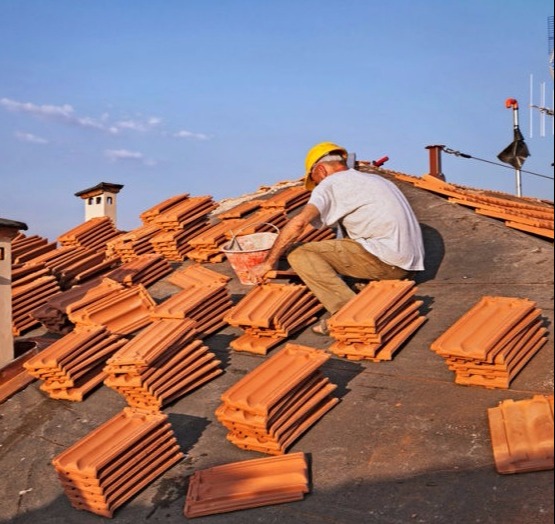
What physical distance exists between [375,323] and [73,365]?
10.6 feet

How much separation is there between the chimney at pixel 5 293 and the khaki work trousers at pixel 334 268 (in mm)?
3603

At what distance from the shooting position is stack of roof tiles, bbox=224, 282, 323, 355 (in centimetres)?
634

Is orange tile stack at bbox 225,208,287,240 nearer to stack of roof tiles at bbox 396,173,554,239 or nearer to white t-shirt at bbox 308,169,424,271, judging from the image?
white t-shirt at bbox 308,169,424,271

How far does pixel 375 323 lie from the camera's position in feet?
17.8

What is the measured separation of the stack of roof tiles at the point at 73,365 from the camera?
20.7 ft

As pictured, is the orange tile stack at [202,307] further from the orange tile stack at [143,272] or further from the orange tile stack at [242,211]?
the orange tile stack at [242,211]

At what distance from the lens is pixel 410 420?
450 centimetres

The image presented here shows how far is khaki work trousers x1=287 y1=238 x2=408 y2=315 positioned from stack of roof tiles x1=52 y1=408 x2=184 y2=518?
2.40 m

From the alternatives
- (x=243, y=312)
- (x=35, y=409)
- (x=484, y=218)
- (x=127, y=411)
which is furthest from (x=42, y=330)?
(x=484, y=218)

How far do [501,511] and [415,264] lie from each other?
3597mm

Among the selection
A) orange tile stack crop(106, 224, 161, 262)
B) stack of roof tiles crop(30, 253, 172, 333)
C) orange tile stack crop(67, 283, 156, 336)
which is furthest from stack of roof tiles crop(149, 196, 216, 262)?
orange tile stack crop(67, 283, 156, 336)

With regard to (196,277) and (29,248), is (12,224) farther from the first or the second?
(29,248)

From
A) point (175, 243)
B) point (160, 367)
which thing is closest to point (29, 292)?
point (175, 243)

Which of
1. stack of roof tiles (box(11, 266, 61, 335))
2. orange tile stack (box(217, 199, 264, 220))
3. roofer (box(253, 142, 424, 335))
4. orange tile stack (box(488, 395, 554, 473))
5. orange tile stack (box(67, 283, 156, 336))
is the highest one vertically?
roofer (box(253, 142, 424, 335))
